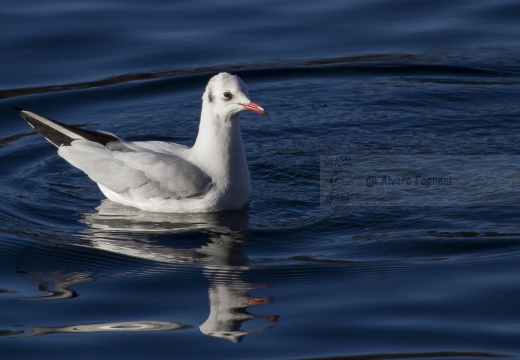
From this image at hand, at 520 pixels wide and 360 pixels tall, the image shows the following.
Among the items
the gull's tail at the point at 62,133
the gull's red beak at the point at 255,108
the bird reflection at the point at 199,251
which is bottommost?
the bird reflection at the point at 199,251

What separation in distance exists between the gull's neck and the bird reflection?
0.96ft

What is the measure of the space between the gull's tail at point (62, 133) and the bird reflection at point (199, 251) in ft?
1.87

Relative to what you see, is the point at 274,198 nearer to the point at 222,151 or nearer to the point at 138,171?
the point at 222,151

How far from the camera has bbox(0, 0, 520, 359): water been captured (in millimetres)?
6914

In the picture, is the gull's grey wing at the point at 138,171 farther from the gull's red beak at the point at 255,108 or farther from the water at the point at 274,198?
the gull's red beak at the point at 255,108

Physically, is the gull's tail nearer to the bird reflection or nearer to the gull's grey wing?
the gull's grey wing

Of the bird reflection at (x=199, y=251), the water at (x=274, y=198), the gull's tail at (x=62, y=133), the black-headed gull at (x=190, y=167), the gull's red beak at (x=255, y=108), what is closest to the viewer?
the water at (x=274, y=198)

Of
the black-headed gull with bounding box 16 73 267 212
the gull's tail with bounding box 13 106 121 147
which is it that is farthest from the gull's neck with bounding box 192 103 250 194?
the gull's tail with bounding box 13 106 121 147

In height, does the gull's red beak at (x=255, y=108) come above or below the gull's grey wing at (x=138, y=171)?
above

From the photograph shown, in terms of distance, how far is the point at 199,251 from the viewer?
26.8 ft

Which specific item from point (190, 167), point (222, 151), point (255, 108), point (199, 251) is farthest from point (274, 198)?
point (199, 251)

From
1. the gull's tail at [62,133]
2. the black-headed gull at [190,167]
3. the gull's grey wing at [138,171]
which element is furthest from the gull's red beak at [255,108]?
the gull's tail at [62,133]

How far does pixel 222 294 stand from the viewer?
290 inches

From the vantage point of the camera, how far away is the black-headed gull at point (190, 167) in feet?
28.6
